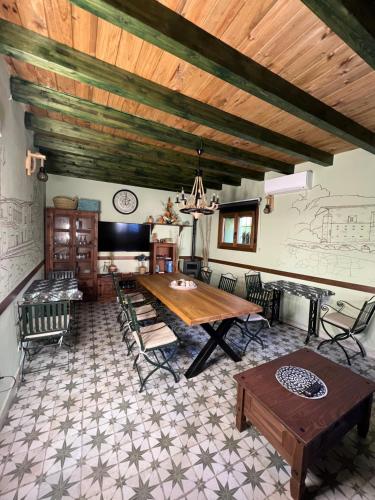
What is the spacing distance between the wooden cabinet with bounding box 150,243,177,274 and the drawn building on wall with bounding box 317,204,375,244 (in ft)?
10.6

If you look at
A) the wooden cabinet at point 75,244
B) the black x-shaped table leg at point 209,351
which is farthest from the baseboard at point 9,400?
the wooden cabinet at point 75,244

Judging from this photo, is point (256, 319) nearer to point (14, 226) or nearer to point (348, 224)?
point (348, 224)

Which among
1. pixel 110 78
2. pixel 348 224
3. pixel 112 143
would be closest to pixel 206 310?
pixel 110 78

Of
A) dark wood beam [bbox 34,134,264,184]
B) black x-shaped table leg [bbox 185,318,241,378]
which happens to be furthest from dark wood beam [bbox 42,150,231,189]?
black x-shaped table leg [bbox 185,318,241,378]

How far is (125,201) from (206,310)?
3.76 m

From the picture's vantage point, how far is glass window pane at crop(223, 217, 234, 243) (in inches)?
203

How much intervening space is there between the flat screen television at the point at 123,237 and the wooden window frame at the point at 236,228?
1868mm

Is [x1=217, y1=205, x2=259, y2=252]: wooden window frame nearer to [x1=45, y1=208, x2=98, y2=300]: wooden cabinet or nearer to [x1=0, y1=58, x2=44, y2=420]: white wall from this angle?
[x1=45, y1=208, x2=98, y2=300]: wooden cabinet

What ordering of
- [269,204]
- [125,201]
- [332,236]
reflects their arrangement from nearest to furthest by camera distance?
[332,236] < [269,204] < [125,201]

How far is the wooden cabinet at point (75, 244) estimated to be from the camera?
4.13m

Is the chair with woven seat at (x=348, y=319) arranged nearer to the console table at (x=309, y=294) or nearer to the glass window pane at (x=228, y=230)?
the console table at (x=309, y=294)

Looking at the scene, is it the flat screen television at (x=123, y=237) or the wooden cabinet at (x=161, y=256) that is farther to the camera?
the wooden cabinet at (x=161, y=256)

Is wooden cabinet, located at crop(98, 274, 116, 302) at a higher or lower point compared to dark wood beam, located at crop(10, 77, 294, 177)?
lower

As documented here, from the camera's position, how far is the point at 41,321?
2.25m
